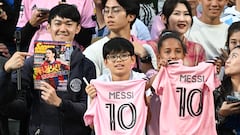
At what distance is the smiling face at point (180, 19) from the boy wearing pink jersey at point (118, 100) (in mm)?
819

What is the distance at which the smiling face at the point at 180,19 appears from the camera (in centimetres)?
525

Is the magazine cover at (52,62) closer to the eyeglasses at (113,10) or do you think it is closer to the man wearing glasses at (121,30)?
the man wearing glasses at (121,30)

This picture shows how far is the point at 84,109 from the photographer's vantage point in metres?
4.67

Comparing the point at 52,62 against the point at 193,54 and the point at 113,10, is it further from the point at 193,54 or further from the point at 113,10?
the point at 193,54

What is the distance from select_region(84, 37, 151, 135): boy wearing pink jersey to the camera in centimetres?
451

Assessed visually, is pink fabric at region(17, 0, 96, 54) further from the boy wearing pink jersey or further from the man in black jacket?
the boy wearing pink jersey

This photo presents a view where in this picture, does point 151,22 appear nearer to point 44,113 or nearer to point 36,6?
point 36,6

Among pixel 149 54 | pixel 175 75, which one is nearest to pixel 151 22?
pixel 149 54

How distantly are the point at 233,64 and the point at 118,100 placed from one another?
90 cm

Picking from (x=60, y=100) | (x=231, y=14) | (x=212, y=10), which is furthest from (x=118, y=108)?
(x=231, y=14)

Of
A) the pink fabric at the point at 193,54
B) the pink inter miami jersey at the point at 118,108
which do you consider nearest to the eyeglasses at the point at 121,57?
the pink inter miami jersey at the point at 118,108

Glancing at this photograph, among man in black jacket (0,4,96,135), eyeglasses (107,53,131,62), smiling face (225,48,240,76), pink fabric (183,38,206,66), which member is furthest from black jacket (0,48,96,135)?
smiling face (225,48,240,76)

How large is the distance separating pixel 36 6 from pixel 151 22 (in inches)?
44.0

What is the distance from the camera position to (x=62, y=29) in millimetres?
4836
